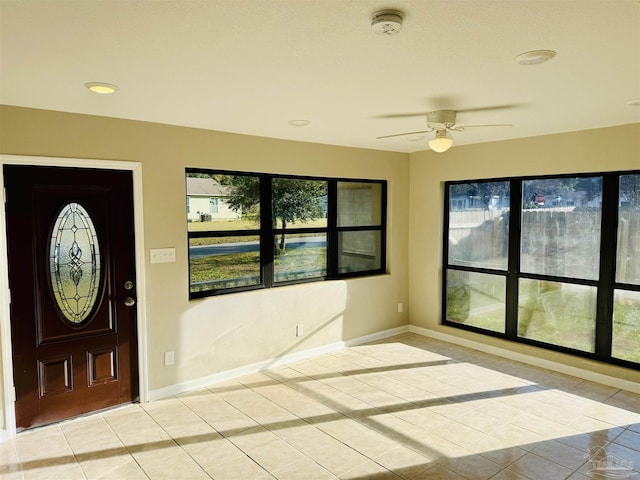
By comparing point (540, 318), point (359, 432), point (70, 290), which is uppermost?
point (70, 290)

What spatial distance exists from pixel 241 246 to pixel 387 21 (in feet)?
10.3

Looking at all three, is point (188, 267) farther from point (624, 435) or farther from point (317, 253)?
point (624, 435)

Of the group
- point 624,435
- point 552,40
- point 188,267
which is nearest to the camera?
point 552,40

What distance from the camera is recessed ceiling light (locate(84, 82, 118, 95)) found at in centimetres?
264

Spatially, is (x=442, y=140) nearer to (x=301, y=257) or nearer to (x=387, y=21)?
(x=387, y=21)

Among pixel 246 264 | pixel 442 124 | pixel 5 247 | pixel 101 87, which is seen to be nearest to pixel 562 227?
pixel 442 124

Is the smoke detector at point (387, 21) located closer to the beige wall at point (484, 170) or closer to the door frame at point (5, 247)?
the door frame at point (5, 247)

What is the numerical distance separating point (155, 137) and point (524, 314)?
4241mm

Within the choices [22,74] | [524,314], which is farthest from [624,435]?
[22,74]

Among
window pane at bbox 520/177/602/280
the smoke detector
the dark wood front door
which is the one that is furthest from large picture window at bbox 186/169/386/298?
the smoke detector

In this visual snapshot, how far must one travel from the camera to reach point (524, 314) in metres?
4.95

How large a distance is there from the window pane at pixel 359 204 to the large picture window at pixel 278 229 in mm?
12

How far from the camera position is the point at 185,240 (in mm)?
4055

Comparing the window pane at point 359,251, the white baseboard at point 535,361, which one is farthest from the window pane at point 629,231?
the window pane at point 359,251
